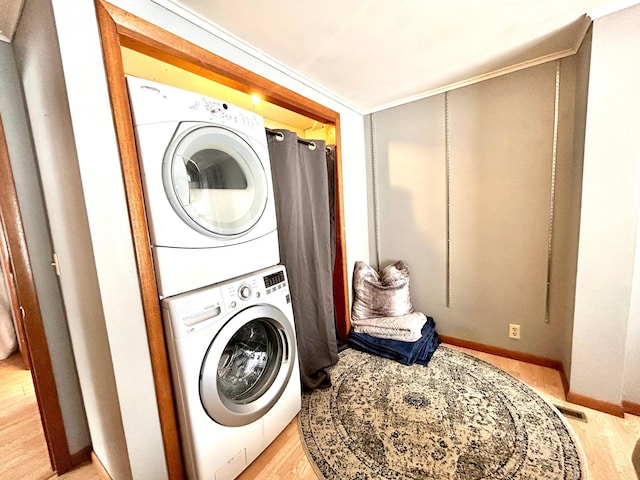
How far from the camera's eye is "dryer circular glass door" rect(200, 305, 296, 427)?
3.59 feet

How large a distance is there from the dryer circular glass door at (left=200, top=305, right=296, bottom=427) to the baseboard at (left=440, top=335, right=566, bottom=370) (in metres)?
1.62

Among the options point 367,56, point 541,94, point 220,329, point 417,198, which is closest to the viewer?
point 220,329

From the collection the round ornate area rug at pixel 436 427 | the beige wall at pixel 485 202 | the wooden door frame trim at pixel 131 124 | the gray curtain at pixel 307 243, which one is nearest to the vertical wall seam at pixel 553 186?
the beige wall at pixel 485 202

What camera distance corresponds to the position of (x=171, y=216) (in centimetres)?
102

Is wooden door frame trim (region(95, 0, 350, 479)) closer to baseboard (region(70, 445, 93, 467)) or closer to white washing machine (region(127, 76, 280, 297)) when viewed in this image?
white washing machine (region(127, 76, 280, 297))

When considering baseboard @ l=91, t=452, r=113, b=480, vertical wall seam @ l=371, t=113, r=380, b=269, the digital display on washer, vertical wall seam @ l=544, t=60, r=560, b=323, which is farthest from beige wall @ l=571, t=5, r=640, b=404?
baseboard @ l=91, t=452, r=113, b=480

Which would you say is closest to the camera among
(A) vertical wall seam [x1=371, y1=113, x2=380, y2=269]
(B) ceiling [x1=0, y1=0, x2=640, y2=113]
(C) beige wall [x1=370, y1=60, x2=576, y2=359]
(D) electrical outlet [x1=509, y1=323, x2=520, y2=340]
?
(B) ceiling [x1=0, y1=0, x2=640, y2=113]

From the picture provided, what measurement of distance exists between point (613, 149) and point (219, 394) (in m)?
2.30

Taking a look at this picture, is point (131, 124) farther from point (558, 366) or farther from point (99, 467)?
point (558, 366)

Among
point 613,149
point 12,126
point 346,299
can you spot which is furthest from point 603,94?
point 12,126

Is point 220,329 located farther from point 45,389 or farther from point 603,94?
point 603,94

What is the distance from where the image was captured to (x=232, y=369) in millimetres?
1302

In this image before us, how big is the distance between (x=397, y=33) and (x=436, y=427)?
2156 mm

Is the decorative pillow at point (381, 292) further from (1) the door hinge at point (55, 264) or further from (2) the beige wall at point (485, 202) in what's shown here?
(1) the door hinge at point (55, 264)
